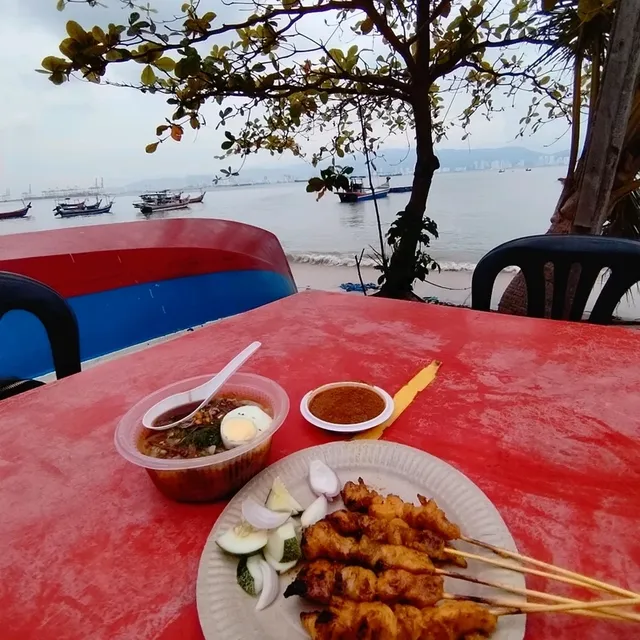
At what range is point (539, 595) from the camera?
0.56m

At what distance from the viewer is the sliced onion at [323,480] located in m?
0.80

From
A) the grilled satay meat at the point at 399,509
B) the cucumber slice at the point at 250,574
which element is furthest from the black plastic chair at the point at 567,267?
the cucumber slice at the point at 250,574

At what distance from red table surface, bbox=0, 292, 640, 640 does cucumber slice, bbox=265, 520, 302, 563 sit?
0.14 meters

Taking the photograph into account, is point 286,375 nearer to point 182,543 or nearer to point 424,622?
point 182,543

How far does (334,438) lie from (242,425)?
10.2 inches

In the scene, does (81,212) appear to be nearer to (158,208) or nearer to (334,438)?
(158,208)

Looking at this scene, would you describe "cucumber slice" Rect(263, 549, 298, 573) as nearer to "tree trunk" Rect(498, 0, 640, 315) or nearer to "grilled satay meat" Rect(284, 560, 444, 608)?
"grilled satay meat" Rect(284, 560, 444, 608)

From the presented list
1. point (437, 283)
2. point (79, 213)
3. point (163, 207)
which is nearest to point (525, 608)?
point (437, 283)

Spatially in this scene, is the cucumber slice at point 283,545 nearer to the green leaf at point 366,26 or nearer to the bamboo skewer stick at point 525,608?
the bamboo skewer stick at point 525,608

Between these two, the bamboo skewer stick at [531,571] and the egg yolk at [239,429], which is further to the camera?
the egg yolk at [239,429]

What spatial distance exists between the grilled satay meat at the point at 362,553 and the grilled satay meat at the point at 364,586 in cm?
1

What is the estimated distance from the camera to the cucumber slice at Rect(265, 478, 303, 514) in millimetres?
747

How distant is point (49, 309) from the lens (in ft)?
5.61

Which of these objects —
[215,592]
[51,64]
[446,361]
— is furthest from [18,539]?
[51,64]
